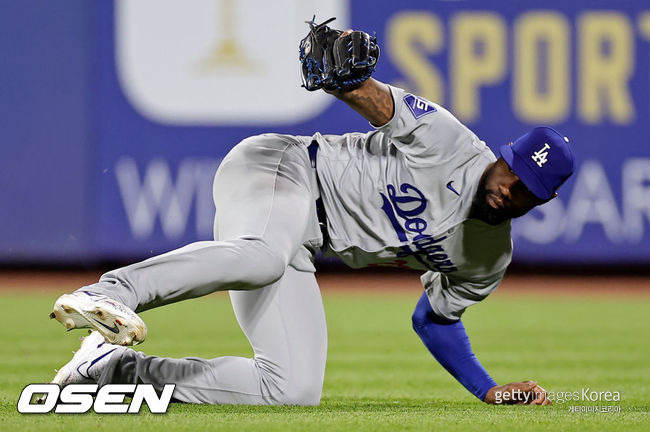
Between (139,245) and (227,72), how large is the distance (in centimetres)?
182

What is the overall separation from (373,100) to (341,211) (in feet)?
1.47

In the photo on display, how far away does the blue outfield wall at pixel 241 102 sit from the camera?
32.1 ft

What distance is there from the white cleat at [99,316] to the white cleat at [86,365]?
0.80 m

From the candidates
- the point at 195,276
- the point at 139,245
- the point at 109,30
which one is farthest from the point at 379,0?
the point at 195,276

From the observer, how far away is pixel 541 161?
135 inches

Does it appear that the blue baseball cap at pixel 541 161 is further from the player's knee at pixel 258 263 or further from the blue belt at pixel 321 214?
the player's knee at pixel 258 263

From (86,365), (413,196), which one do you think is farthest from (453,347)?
(86,365)

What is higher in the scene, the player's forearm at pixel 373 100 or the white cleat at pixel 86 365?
the player's forearm at pixel 373 100

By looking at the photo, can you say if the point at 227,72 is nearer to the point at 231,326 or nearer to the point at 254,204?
the point at 231,326

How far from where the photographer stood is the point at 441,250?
368cm

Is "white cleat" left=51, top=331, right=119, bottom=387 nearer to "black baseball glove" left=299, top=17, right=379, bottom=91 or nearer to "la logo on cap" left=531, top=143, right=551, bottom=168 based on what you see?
"black baseball glove" left=299, top=17, right=379, bottom=91

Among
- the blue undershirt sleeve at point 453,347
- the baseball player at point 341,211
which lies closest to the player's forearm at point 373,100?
the baseball player at point 341,211

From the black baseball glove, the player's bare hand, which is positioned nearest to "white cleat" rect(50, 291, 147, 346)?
the black baseball glove

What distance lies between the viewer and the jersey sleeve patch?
11.6 feet
